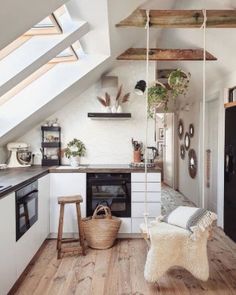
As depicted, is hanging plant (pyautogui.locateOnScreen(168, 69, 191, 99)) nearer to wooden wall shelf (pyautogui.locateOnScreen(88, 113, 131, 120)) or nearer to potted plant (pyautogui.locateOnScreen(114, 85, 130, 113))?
wooden wall shelf (pyautogui.locateOnScreen(88, 113, 131, 120))

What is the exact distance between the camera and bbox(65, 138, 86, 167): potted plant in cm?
397

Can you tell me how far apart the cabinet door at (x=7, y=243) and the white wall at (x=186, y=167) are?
3.94 metres

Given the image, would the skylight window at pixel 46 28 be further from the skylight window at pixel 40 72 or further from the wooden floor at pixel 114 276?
the wooden floor at pixel 114 276

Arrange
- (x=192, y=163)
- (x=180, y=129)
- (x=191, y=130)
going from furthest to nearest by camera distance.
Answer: (x=180, y=129) < (x=191, y=130) < (x=192, y=163)

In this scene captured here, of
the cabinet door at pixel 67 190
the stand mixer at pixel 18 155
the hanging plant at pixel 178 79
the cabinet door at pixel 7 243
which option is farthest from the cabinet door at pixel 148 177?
the cabinet door at pixel 7 243

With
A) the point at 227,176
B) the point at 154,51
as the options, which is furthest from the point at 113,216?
the point at 154,51

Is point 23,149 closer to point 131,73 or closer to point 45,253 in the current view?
point 45,253

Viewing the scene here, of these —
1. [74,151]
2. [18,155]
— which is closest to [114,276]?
[74,151]

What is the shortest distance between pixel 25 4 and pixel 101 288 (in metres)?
2.24

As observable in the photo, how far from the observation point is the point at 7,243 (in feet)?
7.20

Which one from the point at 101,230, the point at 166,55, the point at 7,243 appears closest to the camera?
the point at 7,243

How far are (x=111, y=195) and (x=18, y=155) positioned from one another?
4.72ft

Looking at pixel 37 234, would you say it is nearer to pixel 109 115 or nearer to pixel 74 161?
pixel 74 161

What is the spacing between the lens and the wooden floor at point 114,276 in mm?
2434
